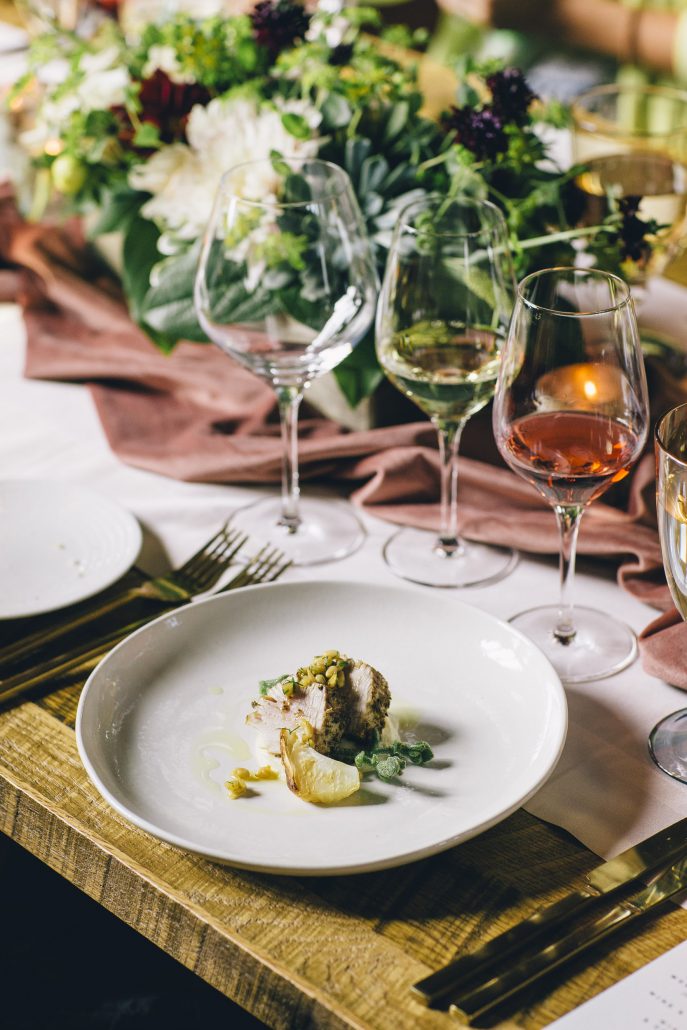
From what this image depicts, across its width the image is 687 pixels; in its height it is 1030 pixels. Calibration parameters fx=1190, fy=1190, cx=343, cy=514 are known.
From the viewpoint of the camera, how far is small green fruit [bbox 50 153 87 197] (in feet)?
5.12

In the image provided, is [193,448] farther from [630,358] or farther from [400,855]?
[400,855]

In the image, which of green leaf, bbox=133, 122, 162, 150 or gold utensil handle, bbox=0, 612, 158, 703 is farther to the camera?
green leaf, bbox=133, 122, 162, 150

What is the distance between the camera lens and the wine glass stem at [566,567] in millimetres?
974

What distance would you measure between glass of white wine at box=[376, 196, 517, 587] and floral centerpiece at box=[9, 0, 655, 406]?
4.7 inches

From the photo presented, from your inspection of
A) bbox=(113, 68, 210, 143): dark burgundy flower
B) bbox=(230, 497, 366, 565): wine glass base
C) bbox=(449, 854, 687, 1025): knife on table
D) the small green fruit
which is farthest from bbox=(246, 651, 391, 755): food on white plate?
the small green fruit

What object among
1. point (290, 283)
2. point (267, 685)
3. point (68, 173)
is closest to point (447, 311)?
point (290, 283)

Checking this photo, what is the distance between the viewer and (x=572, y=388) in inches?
36.2

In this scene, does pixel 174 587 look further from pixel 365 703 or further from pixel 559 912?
pixel 559 912

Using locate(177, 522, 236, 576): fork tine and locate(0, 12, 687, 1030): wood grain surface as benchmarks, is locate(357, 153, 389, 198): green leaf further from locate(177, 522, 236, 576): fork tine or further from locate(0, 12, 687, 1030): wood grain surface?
locate(0, 12, 687, 1030): wood grain surface

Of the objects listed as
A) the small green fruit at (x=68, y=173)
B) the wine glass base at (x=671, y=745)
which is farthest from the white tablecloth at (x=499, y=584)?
the small green fruit at (x=68, y=173)

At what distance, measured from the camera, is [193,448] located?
4.48 ft

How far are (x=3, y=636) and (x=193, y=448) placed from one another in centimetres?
38

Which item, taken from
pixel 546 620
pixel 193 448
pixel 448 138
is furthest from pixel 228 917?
pixel 448 138

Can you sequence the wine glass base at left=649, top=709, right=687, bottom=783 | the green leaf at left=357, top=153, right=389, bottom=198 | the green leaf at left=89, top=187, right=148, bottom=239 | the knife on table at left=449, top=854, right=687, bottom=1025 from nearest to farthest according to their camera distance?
the knife on table at left=449, top=854, right=687, bottom=1025 → the wine glass base at left=649, top=709, right=687, bottom=783 → the green leaf at left=357, top=153, right=389, bottom=198 → the green leaf at left=89, top=187, right=148, bottom=239
